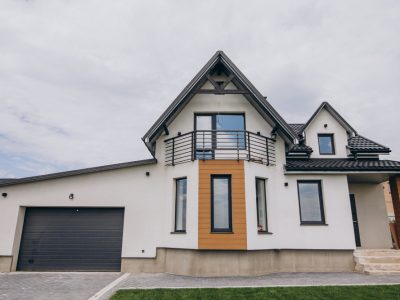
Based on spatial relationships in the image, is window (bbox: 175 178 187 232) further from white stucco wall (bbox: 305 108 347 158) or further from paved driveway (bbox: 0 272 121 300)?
white stucco wall (bbox: 305 108 347 158)

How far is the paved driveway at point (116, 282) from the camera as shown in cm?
695

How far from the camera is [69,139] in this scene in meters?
25.8

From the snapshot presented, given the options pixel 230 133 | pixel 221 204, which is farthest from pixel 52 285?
pixel 230 133

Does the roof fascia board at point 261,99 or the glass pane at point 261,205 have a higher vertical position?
the roof fascia board at point 261,99

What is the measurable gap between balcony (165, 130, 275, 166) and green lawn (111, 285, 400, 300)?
4.73 meters

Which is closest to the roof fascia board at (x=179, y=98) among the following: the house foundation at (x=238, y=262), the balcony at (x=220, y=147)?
the balcony at (x=220, y=147)

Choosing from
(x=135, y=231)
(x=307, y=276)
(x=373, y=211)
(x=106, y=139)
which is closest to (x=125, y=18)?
(x=135, y=231)

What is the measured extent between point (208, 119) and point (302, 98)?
11.5 meters

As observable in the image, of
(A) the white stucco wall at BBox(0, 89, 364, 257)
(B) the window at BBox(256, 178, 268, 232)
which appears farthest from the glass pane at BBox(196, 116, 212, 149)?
(B) the window at BBox(256, 178, 268, 232)

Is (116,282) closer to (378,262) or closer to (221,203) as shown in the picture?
(221,203)

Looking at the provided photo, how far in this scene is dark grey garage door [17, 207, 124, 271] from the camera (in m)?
10.5

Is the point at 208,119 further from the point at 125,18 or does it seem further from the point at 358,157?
the point at 358,157

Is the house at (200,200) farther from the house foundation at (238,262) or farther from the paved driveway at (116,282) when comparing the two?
the paved driveway at (116,282)

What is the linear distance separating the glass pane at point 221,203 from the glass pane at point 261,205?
1.53 meters
